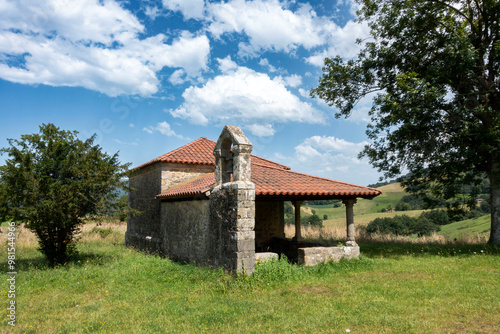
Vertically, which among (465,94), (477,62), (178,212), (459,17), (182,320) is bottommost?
(182,320)

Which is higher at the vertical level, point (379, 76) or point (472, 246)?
point (379, 76)

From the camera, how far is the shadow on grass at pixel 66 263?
9680 millimetres

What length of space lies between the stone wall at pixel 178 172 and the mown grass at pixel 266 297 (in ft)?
11.7

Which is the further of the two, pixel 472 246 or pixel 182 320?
pixel 472 246

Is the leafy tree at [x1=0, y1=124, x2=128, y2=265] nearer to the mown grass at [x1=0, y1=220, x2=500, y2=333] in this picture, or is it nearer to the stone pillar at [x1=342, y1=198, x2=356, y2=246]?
the mown grass at [x1=0, y1=220, x2=500, y2=333]

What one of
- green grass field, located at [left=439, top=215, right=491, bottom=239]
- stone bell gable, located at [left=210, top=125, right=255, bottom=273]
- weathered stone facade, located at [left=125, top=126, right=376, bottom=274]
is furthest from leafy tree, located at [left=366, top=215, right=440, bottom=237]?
stone bell gable, located at [left=210, top=125, right=255, bottom=273]

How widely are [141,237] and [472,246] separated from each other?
1347cm

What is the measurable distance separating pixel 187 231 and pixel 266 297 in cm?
440

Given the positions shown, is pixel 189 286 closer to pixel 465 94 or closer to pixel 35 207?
pixel 35 207

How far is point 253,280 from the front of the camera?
7.24 m

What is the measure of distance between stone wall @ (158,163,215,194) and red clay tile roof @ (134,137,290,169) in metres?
0.30

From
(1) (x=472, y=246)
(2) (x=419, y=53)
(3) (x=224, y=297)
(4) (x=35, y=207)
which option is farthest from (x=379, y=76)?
(4) (x=35, y=207)

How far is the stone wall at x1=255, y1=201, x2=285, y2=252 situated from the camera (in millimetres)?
13102

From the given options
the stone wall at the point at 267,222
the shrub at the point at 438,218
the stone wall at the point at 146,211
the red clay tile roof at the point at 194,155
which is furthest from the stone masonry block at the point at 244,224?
the shrub at the point at 438,218
